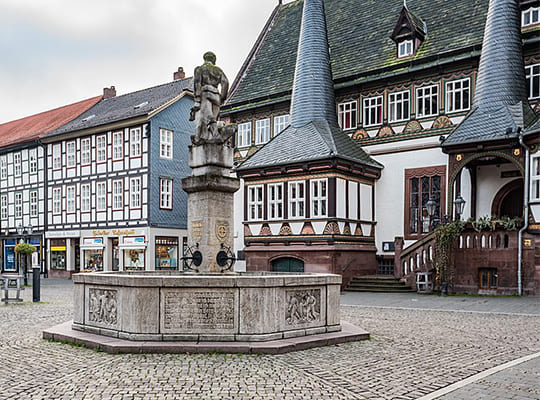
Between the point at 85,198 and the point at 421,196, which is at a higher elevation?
the point at 85,198

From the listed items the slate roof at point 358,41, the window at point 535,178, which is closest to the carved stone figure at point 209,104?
the window at point 535,178

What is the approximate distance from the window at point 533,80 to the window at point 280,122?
11.2 m

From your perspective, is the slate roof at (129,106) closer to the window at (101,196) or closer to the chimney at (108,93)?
the chimney at (108,93)

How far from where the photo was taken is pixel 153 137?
3606 cm

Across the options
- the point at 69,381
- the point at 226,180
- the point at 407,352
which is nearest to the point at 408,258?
the point at 226,180

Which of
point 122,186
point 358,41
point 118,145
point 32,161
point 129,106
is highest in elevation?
point 358,41

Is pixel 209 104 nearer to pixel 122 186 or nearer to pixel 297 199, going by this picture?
pixel 297 199

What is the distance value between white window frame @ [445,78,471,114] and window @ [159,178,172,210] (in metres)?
18.5

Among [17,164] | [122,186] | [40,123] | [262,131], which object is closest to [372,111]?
[262,131]

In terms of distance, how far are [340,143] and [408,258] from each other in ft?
19.2

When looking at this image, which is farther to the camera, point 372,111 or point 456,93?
point 372,111

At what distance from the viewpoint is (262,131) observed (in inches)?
1217

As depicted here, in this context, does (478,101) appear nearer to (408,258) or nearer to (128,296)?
(408,258)

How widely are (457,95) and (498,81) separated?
2.07 metres
